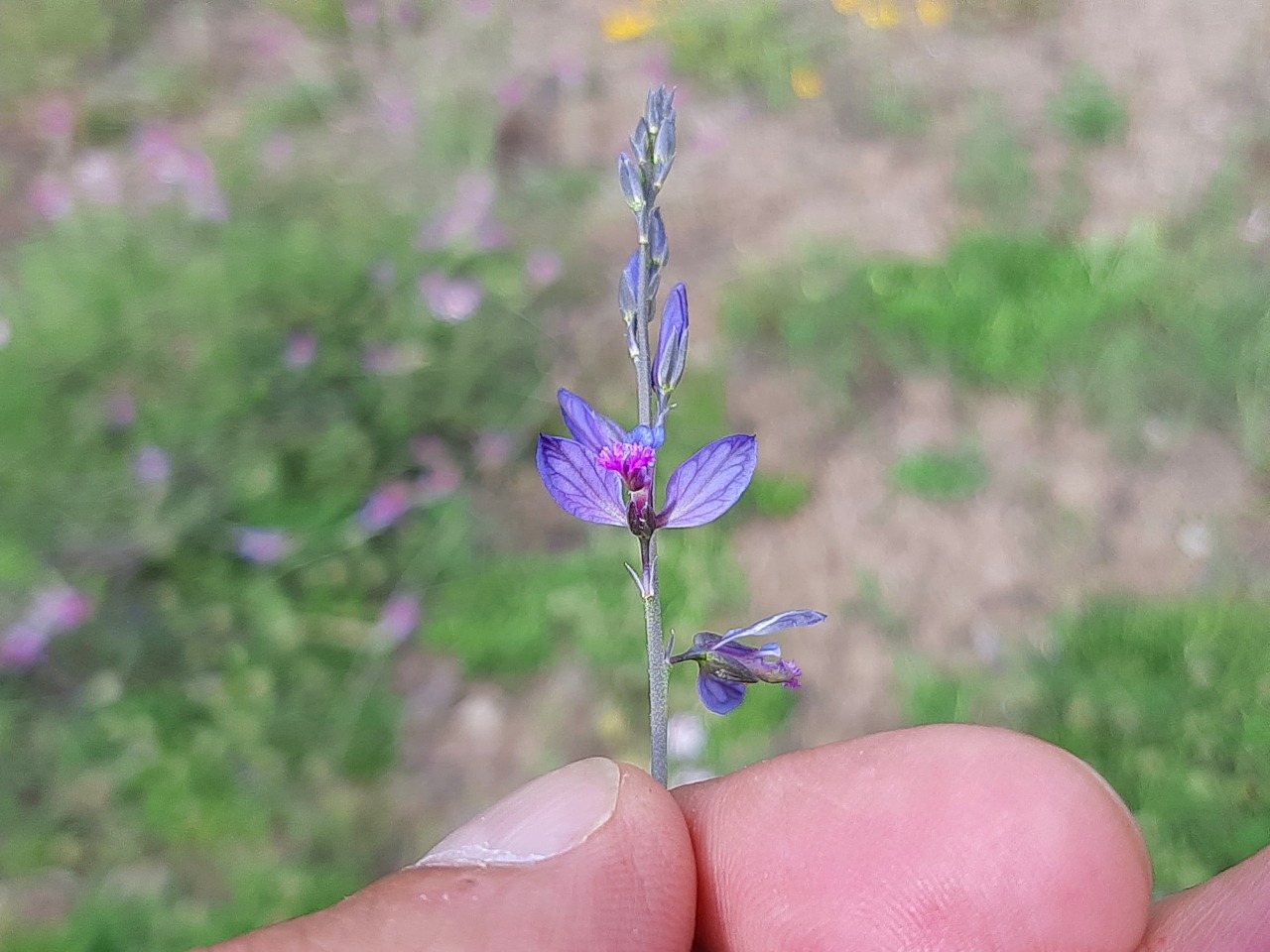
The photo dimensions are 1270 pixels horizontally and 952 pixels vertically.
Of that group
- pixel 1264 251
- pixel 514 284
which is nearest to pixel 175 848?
pixel 514 284

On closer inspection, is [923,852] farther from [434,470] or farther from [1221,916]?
[434,470]

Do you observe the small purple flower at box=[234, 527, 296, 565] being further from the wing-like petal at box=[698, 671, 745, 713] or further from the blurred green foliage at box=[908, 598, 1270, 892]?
the wing-like petal at box=[698, 671, 745, 713]

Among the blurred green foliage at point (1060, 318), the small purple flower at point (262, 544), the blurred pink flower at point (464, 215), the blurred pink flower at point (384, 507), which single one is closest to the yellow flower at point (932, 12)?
the blurred green foliage at point (1060, 318)

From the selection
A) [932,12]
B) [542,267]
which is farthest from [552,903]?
[932,12]

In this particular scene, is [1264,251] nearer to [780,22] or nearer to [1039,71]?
[1039,71]

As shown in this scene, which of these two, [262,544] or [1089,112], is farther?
[1089,112]

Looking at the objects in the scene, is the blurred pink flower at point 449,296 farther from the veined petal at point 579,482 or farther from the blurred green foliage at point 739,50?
the veined petal at point 579,482
